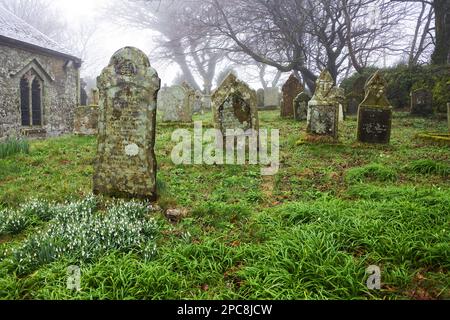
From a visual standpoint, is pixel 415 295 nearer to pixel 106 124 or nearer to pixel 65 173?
pixel 106 124

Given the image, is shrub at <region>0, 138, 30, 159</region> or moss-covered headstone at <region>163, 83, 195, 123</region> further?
moss-covered headstone at <region>163, 83, 195, 123</region>

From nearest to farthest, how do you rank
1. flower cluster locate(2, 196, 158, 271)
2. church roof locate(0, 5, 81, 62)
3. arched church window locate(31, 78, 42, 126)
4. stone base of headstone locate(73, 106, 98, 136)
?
flower cluster locate(2, 196, 158, 271) → stone base of headstone locate(73, 106, 98, 136) → church roof locate(0, 5, 81, 62) → arched church window locate(31, 78, 42, 126)

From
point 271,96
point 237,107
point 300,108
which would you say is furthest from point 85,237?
point 271,96

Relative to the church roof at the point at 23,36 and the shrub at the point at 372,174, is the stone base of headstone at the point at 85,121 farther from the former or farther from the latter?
the shrub at the point at 372,174

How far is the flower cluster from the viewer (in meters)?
3.68

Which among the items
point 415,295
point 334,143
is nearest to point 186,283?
point 415,295

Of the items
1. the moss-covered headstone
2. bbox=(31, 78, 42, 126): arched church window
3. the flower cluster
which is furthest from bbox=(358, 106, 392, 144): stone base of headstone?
bbox=(31, 78, 42, 126): arched church window

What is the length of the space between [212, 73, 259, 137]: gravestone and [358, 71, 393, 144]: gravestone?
3156 mm

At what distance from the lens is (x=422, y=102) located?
1555cm

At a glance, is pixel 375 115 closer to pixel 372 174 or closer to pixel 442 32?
pixel 372 174

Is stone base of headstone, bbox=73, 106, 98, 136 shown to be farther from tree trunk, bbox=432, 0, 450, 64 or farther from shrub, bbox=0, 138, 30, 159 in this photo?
tree trunk, bbox=432, 0, 450, 64

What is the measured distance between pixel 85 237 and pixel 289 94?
1408 centimetres

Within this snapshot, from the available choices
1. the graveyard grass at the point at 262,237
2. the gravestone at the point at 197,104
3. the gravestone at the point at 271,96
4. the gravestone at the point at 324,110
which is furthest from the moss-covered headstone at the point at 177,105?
the gravestone at the point at 271,96

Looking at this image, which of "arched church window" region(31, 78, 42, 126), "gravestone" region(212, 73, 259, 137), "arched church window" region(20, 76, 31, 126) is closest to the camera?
"gravestone" region(212, 73, 259, 137)
